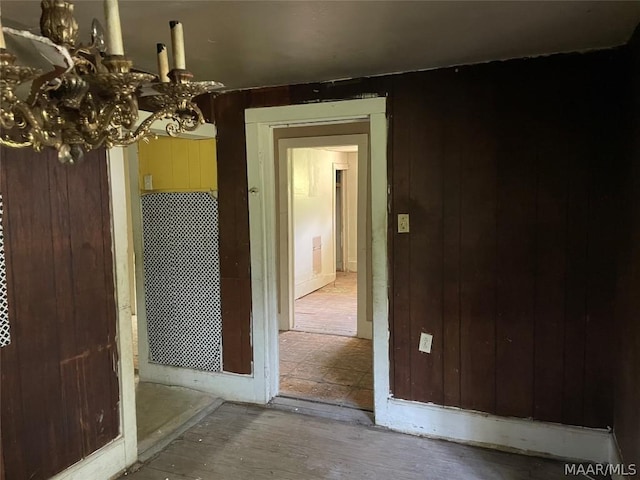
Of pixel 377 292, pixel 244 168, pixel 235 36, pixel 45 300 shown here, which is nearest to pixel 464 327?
pixel 377 292

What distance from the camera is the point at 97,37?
1229 millimetres

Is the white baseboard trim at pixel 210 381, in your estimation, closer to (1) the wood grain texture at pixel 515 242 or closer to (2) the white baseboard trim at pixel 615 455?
(1) the wood grain texture at pixel 515 242

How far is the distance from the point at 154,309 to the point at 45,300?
1.41 meters

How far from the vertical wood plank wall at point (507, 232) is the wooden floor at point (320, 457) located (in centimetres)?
26

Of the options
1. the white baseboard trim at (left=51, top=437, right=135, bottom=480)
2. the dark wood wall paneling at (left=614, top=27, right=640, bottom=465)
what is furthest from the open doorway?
the dark wood wall paneling at (left=614, top=27, right=640, bottom=465)

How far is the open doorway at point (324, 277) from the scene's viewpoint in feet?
12.0

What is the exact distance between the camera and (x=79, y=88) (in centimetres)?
117

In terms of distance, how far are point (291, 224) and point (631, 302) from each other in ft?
11.5

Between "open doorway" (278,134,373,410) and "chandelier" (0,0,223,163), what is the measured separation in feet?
8.08

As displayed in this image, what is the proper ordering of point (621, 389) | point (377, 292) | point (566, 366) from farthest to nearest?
point (377, 292)
point (566, 366)
point (621, 389)

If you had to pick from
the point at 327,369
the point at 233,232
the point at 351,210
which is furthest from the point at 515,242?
the point at 351,210

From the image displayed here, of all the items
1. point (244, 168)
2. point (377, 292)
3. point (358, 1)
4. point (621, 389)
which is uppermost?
point (358, 1)

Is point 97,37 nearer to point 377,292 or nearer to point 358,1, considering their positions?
point 358,1

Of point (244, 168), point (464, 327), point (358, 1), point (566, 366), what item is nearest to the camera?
point (358, 1)
